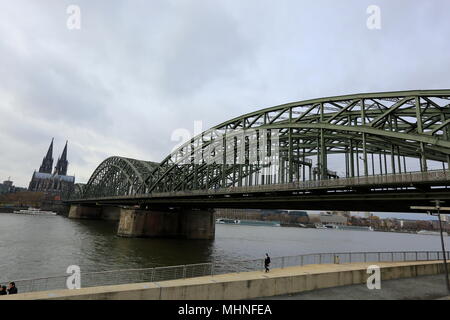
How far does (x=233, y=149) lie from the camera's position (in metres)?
57.3

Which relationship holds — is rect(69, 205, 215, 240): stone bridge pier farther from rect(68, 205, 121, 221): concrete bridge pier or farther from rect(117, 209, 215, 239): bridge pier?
rect(68, 205, 121, 221): concrete bridge pier

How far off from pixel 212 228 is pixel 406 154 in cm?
4399

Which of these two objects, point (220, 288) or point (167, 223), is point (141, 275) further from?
point (167, 223)

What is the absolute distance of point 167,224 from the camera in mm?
66125

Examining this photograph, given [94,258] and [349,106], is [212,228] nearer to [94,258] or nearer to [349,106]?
[94,258]

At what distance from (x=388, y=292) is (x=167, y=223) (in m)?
57.6

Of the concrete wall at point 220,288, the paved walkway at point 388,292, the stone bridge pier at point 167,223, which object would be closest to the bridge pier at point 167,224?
the stone bridge pier at point 167,223

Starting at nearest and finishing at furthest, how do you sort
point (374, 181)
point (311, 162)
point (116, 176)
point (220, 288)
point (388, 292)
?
1. point (220, 288)
2. point (388, 292)
3. point (374, 181)
4. point (311, 162)
5. point (116, 176)

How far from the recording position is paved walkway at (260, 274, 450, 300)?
39.7 feet

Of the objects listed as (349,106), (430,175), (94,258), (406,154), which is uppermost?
(349,106)

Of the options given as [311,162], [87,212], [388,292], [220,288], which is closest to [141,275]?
[220,288]

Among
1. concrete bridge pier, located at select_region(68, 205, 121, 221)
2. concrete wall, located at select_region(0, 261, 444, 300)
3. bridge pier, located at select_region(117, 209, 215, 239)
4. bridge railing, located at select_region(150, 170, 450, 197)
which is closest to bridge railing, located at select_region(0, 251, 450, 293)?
concrete wall, located at select_region(0, 261, 444, 300)

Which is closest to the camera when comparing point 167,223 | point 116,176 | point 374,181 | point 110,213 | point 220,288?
point 220,288
